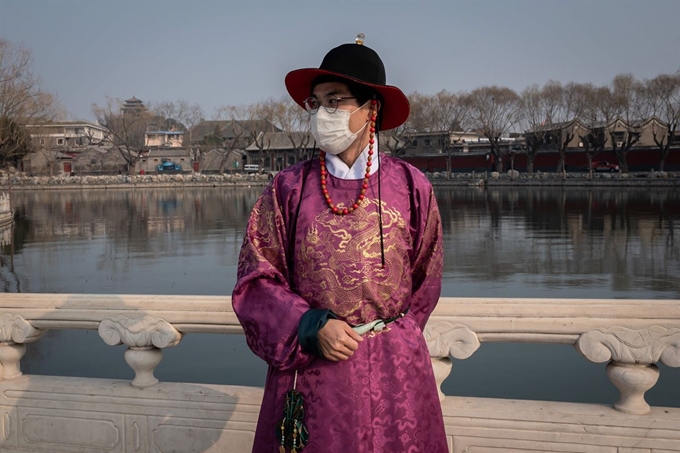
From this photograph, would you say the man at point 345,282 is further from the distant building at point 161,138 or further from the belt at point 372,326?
the distant building at point 161,138

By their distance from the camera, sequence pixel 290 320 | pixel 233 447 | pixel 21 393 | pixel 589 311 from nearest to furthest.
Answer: pixel 290 320 → pixel 589 311 → pixel 233 447 → pixel 21 393

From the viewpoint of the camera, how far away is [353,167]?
5.82 ft

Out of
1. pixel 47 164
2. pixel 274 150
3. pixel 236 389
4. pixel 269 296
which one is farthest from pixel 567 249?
pixel 47 164

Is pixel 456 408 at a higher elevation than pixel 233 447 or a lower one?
higher

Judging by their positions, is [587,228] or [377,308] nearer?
[377,308]

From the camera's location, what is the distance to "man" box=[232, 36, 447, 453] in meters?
1.62

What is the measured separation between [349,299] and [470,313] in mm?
724

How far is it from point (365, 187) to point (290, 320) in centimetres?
38

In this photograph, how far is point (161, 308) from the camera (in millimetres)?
2455

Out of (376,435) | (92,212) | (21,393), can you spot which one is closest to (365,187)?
(376,435)

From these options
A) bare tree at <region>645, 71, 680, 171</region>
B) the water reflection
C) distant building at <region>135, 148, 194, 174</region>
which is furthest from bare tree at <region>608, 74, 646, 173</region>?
distant building at <region>135, 148, 194, 174</region>

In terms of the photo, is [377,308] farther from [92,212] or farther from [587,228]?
[92,212]

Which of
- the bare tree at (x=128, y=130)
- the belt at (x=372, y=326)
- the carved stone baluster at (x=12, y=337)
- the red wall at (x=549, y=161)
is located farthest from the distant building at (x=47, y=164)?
the belt at (x=372, y=326)

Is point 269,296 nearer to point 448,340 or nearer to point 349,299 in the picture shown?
point 349,299
